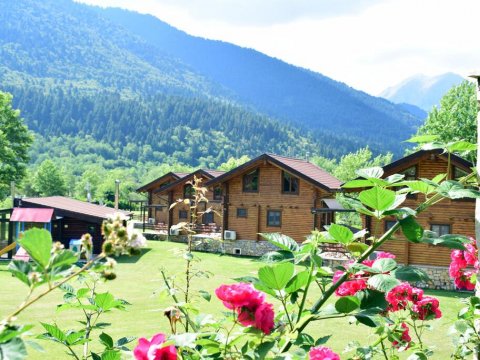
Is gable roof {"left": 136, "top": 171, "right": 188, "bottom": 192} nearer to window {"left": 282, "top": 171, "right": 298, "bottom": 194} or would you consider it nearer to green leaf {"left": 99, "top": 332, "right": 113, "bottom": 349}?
window {"left": 282, "top": 171, "right": 298, "bottom": 194}

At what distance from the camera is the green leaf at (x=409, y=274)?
158 centimetres

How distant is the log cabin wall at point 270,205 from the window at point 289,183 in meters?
0.15

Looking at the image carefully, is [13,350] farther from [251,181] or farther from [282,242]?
[251,181]

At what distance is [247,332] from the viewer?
155 centimetres

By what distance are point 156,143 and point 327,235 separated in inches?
5084

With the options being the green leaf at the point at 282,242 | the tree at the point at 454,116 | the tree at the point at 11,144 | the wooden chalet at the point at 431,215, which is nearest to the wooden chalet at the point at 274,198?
the wooden chalet at the point at 431,215

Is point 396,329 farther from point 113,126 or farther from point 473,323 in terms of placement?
point 113,126

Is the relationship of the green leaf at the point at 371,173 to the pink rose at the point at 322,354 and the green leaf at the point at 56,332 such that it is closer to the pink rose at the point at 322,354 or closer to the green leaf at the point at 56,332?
the pink rose at the point at 322,354

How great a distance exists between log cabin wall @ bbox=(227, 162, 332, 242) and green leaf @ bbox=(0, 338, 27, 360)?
23.4 meters

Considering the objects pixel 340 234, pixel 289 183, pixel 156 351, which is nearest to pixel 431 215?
pixel 289 183

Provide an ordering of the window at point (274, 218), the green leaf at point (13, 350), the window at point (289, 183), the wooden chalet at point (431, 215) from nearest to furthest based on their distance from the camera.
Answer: the green leaf at point (13, 350) < the wooden chalet at point (431, 215) < the window at point (289, 183) < the window at point (274, 218)

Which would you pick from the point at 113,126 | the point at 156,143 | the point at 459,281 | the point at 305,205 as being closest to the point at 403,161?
the point at 305,205

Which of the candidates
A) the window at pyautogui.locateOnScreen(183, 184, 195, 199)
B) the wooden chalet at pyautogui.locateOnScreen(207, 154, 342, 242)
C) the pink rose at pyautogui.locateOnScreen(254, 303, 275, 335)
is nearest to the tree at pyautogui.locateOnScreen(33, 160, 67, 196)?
the window at pyautogui.locateOnScreen(183, 184, 195, 199)

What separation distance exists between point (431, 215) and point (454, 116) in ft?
54.2
